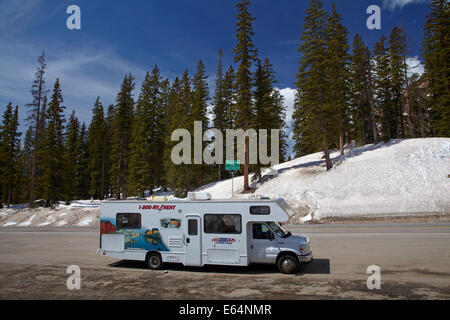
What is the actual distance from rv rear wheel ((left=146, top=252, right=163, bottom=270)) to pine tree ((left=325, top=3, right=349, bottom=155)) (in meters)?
25.8

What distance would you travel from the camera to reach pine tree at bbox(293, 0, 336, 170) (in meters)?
30.3

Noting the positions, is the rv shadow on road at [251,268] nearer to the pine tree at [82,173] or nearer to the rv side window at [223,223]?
the rv side window at [223,223]

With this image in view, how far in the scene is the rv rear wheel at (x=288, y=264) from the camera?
9.44 meters

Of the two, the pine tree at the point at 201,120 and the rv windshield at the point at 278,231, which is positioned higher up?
the pine tree at the point at 201,120

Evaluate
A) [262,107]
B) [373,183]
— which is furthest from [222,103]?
[373,183]

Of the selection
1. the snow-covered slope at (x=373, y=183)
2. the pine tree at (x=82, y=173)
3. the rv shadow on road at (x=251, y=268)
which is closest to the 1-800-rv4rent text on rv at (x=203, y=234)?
the rv shadow on road at (x=251, y=268)

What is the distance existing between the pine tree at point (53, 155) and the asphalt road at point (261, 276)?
25714 millimetres

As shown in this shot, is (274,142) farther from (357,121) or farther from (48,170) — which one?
(48,170)

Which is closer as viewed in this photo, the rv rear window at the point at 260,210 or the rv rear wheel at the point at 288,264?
the rv rear wheel at the point at 288,264

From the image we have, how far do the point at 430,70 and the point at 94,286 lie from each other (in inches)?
2005

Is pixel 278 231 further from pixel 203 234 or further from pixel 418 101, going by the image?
pixel 418 101

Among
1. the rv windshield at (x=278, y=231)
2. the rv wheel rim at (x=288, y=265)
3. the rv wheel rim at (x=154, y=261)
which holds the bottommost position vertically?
the rv wheel rim at (x=154, y=261)

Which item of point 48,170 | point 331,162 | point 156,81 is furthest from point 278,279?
point 156,81

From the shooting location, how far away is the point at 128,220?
1113 centimetres
